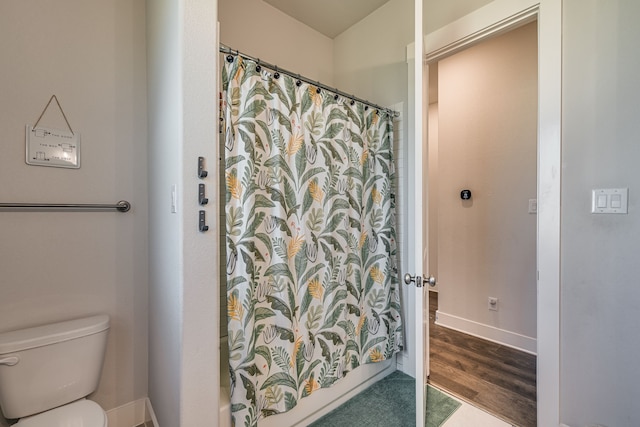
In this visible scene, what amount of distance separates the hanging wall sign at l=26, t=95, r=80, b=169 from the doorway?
2.56 metres

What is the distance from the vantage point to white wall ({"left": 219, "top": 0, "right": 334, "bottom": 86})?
77.3 inches

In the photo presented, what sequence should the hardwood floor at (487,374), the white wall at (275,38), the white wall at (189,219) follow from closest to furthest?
the white wall at (189,219), the hardwood floor at (487,374), the white wall at (275,38)

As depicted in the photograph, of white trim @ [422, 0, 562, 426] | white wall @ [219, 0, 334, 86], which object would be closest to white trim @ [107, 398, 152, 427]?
white trim @ [422, 0, 562, 426]

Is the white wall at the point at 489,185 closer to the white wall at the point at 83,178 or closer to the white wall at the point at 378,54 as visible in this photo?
the white wall at the point at 378,54

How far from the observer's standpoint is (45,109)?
1.32 meters

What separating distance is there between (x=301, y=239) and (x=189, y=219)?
24.9 inches

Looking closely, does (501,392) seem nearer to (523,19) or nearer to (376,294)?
(376,294)

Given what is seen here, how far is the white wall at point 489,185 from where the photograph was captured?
2287mm

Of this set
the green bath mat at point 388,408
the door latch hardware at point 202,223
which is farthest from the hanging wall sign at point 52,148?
the green bath mat at point 388,408

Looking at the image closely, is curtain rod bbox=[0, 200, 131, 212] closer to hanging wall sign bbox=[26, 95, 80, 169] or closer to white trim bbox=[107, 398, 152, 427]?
hanging wall sign bbox=[26, 95, 80, 169]

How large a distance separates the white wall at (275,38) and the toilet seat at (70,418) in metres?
2.18

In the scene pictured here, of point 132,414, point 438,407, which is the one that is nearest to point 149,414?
point 132,414

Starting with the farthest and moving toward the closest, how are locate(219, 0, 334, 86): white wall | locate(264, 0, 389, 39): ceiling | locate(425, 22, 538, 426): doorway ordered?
locate(425, 22, 538, 426): doorway → locate(264, 0, 389, 39): ceiling → locate(219, 0, 334, 86): white wall

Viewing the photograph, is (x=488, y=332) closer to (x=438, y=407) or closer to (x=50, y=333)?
(x=438, y=407)
